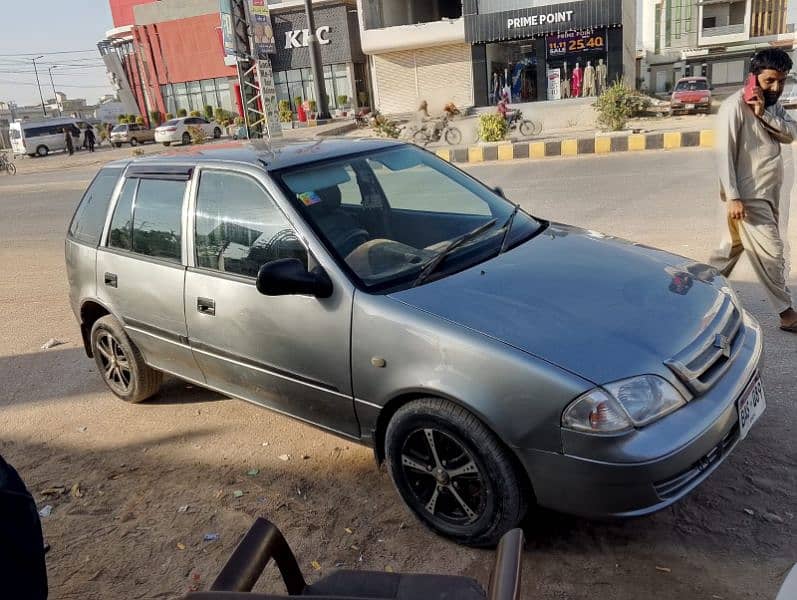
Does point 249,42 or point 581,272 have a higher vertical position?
point 249,42

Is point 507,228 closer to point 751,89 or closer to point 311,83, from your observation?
point 751,89

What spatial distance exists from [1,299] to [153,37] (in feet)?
162

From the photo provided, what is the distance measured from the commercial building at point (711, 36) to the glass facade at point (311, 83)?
26194mm

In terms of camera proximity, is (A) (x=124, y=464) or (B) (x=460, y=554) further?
(A) (x=124, y=464)

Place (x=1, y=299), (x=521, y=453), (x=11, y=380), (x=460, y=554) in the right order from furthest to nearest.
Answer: (x=1, y=299) → (x=11, y=380) → (x=460, y=554) → (x=521, y=453)

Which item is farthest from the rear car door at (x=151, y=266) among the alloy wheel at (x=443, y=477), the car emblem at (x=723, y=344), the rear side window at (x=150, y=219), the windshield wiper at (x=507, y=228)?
the car emblem at (x=723, y=344)

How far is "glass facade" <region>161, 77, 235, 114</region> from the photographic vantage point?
1941 inches

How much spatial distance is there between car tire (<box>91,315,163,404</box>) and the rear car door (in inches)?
5.4

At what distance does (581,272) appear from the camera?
3.14 metres

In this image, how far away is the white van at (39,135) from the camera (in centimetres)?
4212

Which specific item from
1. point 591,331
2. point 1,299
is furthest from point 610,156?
point 591,331

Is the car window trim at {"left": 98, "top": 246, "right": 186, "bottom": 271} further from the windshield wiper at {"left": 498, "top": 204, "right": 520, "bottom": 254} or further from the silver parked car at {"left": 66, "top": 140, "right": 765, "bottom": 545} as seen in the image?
the windshield wiper at {"left": 498, "top": 204, "right": 520, "bottom": 254}

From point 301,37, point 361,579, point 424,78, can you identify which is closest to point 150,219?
point 361,579

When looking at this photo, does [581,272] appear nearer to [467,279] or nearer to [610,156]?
[467,279]
